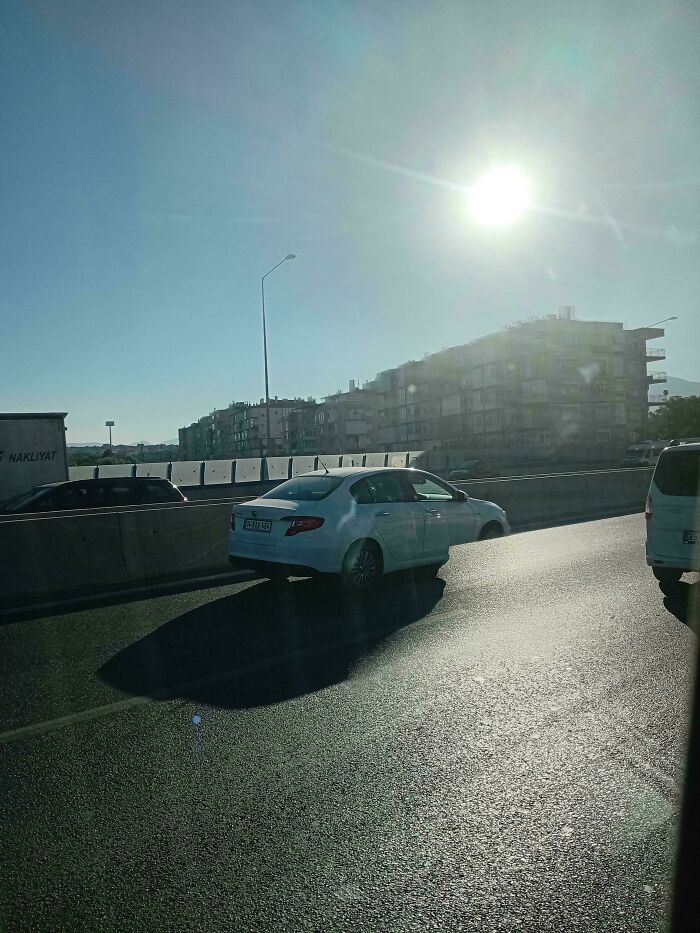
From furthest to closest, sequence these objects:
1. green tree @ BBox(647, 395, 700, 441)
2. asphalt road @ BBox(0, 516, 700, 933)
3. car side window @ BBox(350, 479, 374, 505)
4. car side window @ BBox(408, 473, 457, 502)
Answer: green tree @ BBox(647, 395, 700, 441)
car side window @ BBox(408, 473, 457, 502)
car side window @ BBox(350, 479, 374, 505)
asphalt road @ BBox(0, 516, 700, 933)

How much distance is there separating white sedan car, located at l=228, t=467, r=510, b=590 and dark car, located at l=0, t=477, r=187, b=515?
258 inches

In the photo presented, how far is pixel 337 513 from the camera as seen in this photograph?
8398 mm

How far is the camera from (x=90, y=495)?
14.4 metres

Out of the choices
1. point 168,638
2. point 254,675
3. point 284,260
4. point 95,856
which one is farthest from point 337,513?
point 284,260

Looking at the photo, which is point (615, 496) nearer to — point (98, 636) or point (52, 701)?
point (98, 636)

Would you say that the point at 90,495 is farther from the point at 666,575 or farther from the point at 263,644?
the point at 666,575

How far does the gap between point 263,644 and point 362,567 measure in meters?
2.48

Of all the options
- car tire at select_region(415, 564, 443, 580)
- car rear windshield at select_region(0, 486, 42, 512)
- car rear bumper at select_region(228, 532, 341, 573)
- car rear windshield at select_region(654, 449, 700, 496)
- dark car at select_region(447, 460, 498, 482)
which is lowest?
dark car at select_region(447, 460, 498, 482)

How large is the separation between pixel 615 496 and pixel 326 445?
116375mm

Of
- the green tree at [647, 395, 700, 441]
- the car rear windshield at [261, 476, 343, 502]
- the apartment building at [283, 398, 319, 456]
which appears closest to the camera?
the car rear windshield at [261, 476, 343, 502]

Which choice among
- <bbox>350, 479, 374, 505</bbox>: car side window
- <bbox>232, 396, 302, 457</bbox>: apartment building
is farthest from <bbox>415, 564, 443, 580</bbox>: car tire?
<bbox>232, 396, 302, 457</bbox>: apartment building

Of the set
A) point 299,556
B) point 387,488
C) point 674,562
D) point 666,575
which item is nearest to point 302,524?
point 299,556

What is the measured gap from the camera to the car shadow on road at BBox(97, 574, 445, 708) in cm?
512

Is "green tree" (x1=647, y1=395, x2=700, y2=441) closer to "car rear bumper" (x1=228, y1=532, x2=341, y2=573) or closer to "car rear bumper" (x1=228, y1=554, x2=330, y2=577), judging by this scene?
"car rear bumper" (x1=228, y1=532, x2=341, y2=573)
